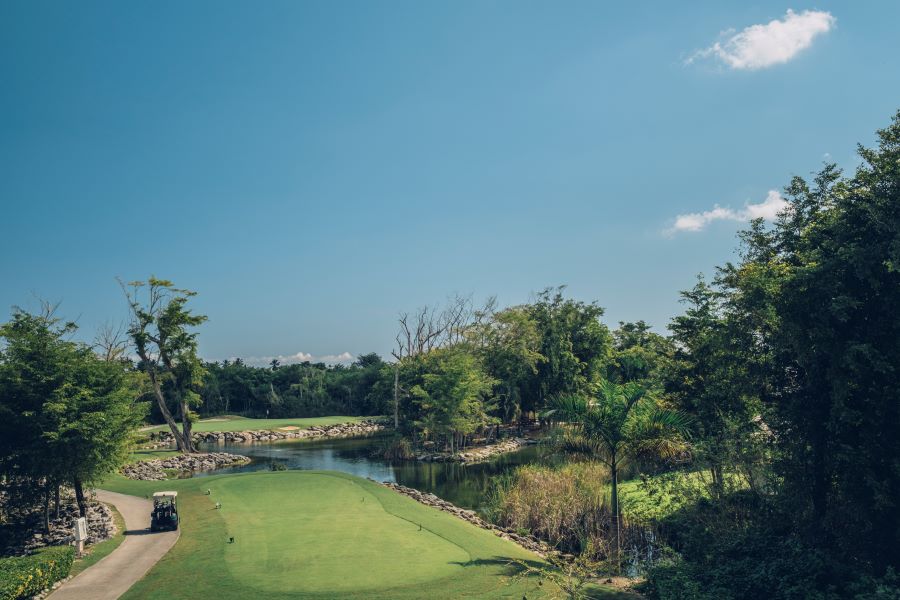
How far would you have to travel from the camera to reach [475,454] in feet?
138

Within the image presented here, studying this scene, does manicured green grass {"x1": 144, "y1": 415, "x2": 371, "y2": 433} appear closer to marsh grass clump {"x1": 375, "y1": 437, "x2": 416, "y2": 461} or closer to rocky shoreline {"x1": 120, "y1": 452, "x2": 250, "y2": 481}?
rocky shoreline {"x1": 120, "y1": 452, "x2": 250, "y2": 481}

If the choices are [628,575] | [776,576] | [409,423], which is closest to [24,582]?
[628,575]

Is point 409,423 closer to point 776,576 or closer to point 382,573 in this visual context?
point 382,573

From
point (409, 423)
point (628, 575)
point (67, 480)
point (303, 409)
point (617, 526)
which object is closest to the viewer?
point (628, 575)

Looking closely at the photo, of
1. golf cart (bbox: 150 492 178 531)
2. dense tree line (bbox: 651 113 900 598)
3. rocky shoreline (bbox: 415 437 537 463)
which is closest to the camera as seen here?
dense tree line (bbox: 651 113 900 598)

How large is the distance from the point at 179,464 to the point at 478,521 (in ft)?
94.7

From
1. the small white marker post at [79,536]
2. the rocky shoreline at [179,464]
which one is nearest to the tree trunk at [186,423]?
the rocky shoreline at [179,464]

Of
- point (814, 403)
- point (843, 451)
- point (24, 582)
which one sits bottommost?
point (24, 582)

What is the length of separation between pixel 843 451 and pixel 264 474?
26.6 metres

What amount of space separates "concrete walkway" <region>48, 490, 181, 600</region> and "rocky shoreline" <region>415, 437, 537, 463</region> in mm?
23484

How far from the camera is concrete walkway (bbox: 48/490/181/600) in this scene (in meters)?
12.9

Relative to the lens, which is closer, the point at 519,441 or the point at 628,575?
the point at 628,575

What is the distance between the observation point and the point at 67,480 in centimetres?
1952

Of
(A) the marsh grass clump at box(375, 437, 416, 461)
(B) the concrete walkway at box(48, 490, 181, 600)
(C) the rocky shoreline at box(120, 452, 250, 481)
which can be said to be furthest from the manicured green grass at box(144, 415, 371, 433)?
(B) the concrete walkway at box(48, 490, 181, 600)
